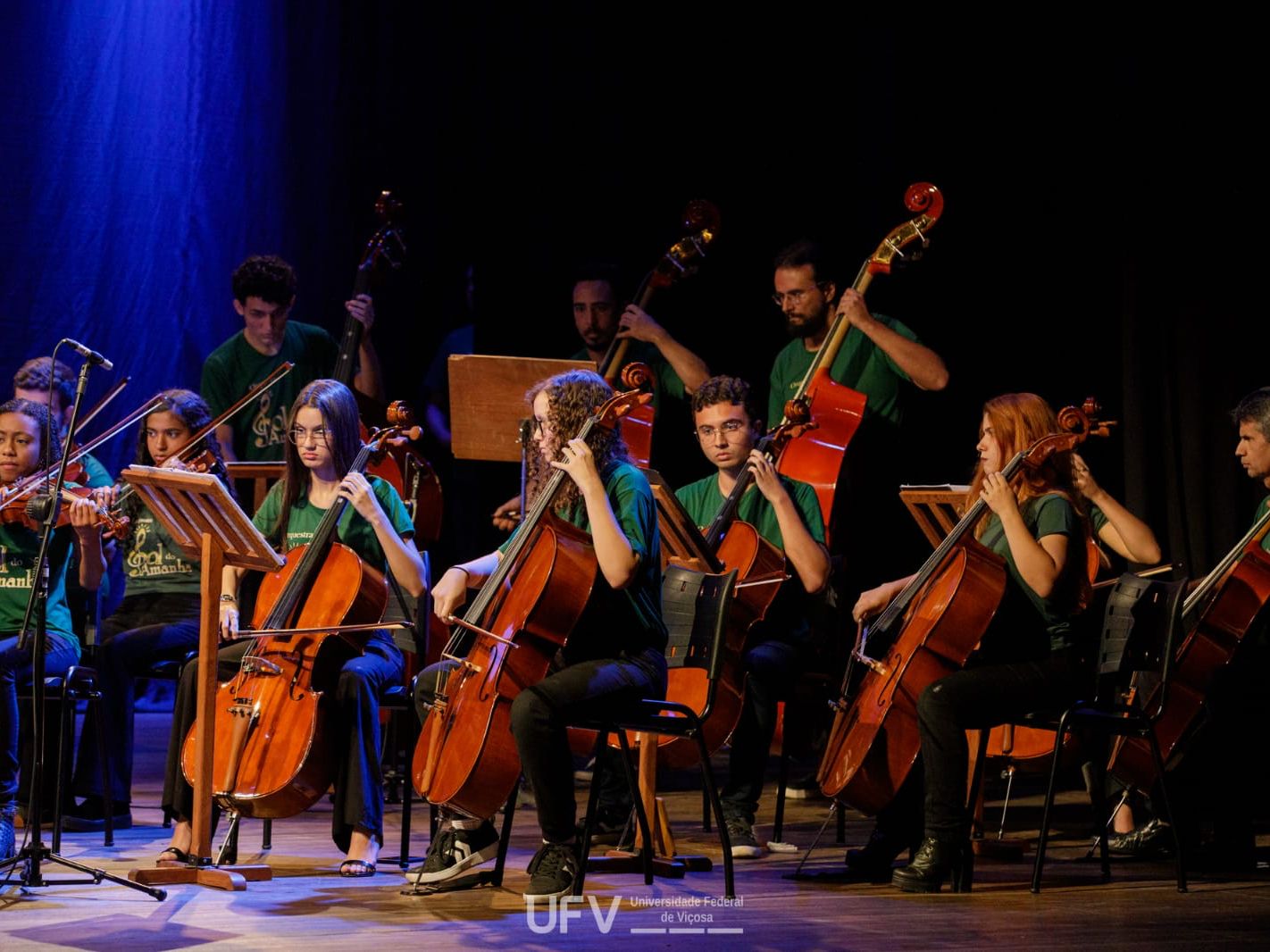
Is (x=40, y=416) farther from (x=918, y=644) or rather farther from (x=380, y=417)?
(x=918, y=644)

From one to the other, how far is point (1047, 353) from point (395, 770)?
2.75 meters

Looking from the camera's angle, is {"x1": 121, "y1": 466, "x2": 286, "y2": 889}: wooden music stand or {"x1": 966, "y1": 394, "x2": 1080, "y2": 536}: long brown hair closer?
{"x1": 121, "y1": 466, "x2": 286, "y2": 889}: wooden music stand

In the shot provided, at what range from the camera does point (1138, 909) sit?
3.63m

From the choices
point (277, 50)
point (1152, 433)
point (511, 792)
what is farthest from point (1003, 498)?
point (277, 50)

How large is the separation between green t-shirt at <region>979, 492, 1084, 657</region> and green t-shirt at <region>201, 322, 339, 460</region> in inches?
112

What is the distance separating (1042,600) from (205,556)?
79.2 inches

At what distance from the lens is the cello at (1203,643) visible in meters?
4.14

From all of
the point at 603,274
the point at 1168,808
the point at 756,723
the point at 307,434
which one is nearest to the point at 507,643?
the point at 307,434

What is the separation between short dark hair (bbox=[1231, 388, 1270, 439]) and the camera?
4.34 m

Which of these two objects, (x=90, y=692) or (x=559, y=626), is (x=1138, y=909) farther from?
(x=90, y=692)

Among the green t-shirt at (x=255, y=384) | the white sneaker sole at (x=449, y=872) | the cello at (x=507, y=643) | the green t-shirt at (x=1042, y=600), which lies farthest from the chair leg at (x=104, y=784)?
the green t-shirt at (x=1042, y=600)

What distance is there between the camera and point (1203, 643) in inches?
165

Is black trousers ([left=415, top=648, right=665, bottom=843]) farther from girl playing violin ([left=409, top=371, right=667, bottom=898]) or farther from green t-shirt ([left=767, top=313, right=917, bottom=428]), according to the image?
green t-shirt ([left=767, top=313, right=917, bottom=428])

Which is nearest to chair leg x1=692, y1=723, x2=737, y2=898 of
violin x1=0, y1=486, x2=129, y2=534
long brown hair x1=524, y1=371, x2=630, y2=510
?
long brown hair x1=524, y1=371, x2=630, y2=510
